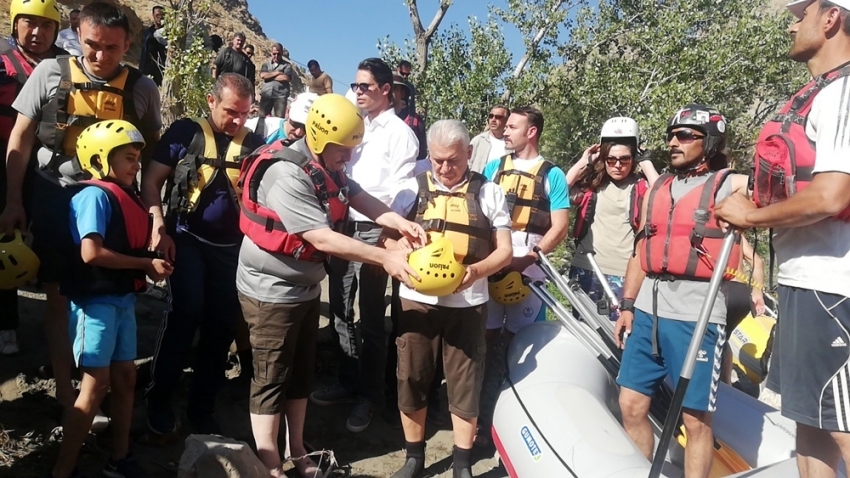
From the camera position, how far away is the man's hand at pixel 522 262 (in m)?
3.91

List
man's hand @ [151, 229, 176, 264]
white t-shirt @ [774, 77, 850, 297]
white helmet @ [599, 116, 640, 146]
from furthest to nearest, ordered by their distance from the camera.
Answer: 1. white helmet @ [599, 116, 640, 146]
2. man's hand @ [151, 229, 176, 264]
3. white t-shirt @ [774, 77, 850, 297]

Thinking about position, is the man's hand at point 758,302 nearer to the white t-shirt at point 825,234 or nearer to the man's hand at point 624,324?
the man's hand at point 624,324

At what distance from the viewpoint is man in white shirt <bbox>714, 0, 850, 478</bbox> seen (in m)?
2.03

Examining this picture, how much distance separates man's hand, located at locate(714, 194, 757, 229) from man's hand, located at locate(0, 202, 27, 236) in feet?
11.6

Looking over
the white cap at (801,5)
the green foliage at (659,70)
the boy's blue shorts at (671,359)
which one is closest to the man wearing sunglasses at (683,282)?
the boy's blue shorts at (671,359)

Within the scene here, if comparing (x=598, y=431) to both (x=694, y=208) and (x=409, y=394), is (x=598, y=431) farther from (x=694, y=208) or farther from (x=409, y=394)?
(x=694, y=208)

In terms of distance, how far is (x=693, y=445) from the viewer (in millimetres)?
2900

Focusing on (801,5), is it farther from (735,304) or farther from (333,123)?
(333,123)

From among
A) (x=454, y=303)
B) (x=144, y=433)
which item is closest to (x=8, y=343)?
(x=144, y=433)

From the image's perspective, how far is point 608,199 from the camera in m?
4.70

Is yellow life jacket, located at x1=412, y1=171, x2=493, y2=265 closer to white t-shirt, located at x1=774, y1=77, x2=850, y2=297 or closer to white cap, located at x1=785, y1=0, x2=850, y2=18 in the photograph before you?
white t-shirt, located at x1=774, y1=77, x2=850, y2=297

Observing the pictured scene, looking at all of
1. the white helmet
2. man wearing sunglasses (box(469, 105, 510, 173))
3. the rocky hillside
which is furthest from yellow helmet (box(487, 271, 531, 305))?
the rocky hillside

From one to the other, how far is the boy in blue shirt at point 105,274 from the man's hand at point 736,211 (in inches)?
104

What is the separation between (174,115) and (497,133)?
5.46 metres
